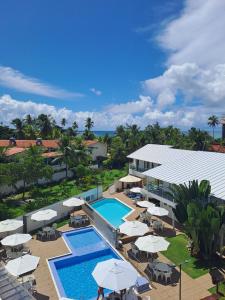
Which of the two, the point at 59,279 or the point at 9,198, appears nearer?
the point at 59,279

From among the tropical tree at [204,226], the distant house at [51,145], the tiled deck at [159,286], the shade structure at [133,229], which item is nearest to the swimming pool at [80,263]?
the tiled deck at [159,286]

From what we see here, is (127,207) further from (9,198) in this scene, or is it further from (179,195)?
(9,198)

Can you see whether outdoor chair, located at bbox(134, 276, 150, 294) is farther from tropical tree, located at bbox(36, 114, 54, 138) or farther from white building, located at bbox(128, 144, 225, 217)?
tropical tree, located at bbox(36, 114, 54, 138)

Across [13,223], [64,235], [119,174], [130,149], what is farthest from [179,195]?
[130,149]

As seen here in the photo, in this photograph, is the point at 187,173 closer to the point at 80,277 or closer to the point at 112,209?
the point at 112,209

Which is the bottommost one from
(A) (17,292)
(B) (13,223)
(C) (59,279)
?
(C) (59,279)

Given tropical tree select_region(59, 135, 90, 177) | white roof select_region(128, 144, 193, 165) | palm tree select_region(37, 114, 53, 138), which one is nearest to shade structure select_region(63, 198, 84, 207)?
white roof select_region(128, 144, 193, 165)
